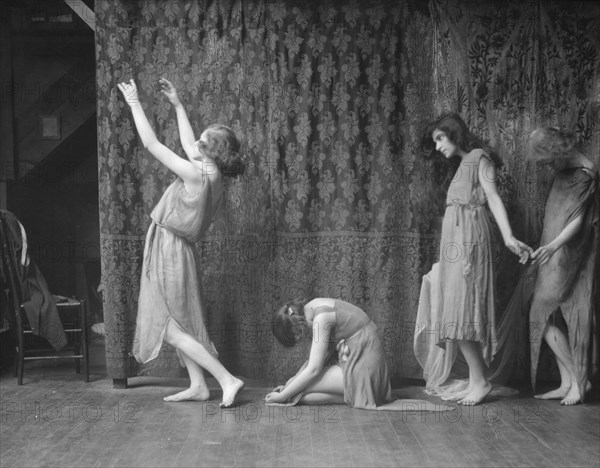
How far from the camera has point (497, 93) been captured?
4777 millimetres

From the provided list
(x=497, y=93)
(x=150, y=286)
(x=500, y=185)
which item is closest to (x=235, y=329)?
(x=150, y=286)

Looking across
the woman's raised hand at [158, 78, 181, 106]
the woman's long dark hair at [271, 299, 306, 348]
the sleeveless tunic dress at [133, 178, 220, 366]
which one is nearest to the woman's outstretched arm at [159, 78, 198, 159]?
the woman's raised hand at [158, 78, 181, 106]

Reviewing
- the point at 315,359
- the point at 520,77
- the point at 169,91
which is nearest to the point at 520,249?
the point at 520,77

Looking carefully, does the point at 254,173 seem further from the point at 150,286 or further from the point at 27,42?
the point at 27,42

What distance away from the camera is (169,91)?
466 cm

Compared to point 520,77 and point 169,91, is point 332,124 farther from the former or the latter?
point 520,77

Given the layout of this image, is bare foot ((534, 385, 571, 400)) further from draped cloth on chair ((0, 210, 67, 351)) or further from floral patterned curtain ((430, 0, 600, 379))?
draped cloth on chair ((0, 210, 67, 351))

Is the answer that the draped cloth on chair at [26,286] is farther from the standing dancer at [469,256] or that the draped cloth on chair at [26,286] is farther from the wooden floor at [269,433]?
the standing dancer at [469,256]

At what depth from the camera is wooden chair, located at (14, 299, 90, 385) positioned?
5008 mm

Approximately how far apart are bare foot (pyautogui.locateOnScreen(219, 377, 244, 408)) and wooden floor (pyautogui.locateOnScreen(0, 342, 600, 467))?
0.24ft

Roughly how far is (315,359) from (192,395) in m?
0.84

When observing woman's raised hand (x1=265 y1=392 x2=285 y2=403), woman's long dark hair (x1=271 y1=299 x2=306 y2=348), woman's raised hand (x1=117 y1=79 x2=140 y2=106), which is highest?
woman's raised hand (x1=117 y1=79 x2=140 y2=106)

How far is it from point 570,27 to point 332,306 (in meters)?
2.43

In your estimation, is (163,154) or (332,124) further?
(332,124)
